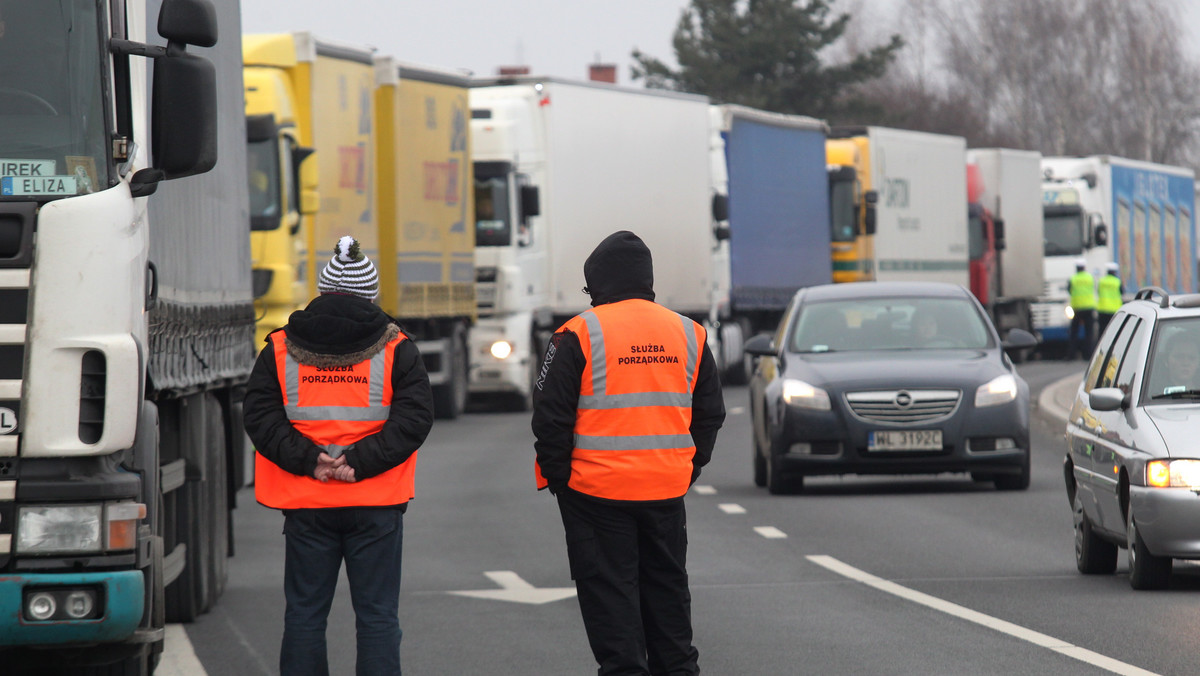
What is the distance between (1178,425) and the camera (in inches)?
433

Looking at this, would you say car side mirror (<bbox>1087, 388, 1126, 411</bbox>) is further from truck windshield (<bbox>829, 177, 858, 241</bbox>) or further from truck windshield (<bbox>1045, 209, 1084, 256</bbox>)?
truck windshield (<bbox>1045, 209, 1084, 256</bbox>)

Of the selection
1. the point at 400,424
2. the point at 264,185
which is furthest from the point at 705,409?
the point at 264,185

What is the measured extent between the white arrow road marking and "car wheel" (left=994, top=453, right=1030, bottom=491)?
19.9ft

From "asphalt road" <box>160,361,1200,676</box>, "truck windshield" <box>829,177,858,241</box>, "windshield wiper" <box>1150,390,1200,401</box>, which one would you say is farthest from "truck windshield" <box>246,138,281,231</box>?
"truck windshield" <box>829,177,858,241</box>

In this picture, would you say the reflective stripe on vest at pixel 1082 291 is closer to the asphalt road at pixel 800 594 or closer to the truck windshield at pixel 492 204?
the truck windshield at pixel 492 204

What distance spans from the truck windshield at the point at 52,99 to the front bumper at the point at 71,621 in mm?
1186

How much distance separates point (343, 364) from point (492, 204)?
2140 centimetres

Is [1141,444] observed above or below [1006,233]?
below

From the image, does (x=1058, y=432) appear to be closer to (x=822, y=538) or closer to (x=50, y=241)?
(x=822, y=538)

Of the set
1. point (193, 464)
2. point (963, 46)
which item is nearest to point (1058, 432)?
point (193, 464)

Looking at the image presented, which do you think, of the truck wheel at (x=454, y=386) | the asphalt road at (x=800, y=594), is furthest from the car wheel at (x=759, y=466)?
the truck wheel at (x=454, y=386)

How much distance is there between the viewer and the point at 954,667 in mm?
9000

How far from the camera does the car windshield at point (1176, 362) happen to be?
11461 millimetres

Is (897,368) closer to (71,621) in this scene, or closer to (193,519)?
(193,519)
